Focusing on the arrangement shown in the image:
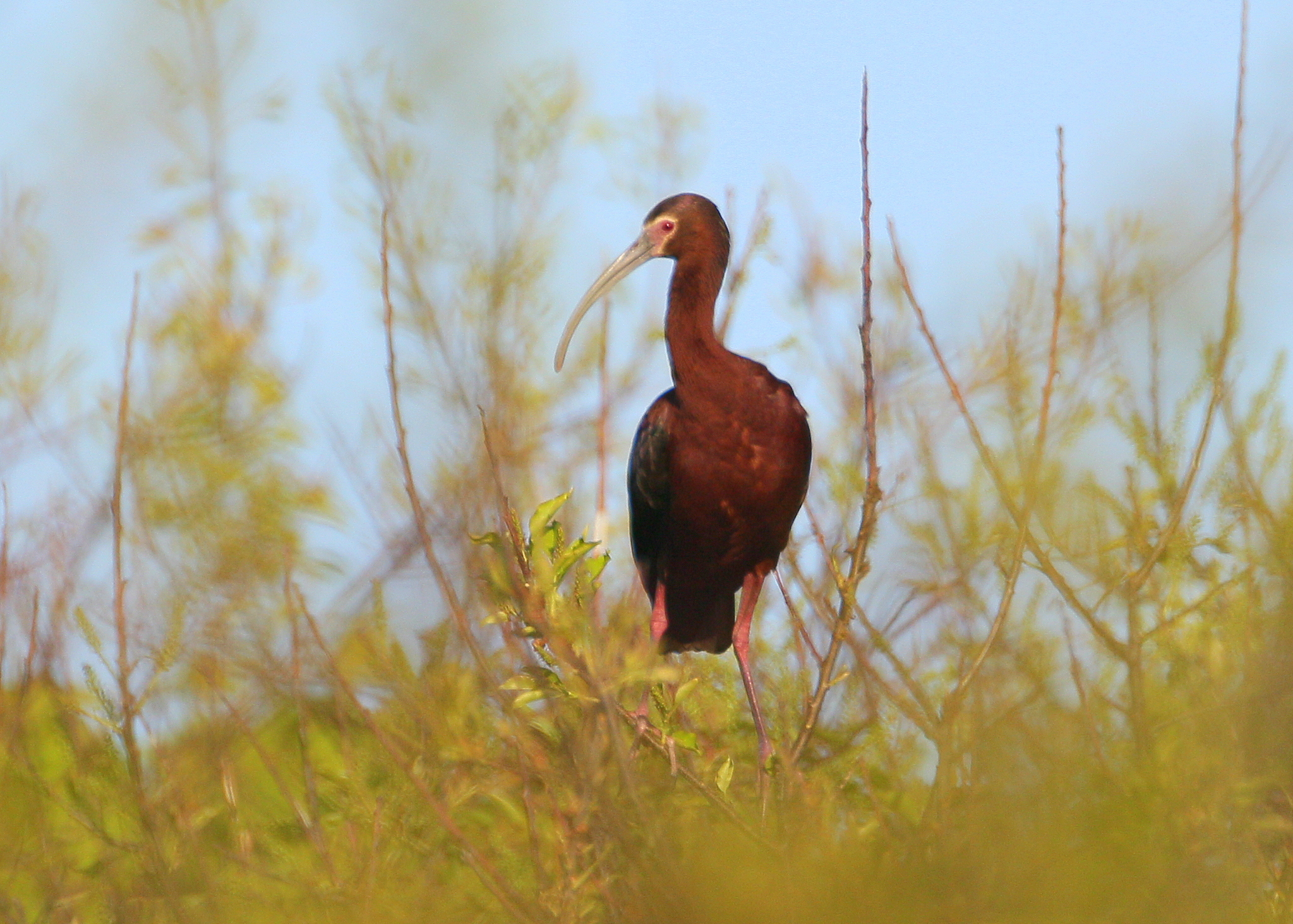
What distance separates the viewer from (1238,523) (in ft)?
9.45

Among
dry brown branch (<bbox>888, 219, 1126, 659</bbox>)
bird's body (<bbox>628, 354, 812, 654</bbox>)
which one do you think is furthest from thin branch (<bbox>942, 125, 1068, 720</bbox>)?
bird's body (<bbox>628, 354, 812, 654</bbox>)

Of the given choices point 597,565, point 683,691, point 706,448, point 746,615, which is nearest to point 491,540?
point 597,565

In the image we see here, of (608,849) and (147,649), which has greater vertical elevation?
(147,649)

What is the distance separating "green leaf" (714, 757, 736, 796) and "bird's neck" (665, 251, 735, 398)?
1.72 meters

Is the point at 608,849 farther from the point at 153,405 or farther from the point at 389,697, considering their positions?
the point at 153,405

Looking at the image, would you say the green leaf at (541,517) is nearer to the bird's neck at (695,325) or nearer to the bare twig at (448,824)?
the bare twig at (448,824)

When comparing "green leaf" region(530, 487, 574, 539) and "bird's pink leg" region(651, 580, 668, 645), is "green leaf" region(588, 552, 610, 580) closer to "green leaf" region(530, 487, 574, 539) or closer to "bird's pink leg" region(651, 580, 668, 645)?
"green leaf" region(530, 487, 574, 539)

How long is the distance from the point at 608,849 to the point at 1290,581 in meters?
1.14

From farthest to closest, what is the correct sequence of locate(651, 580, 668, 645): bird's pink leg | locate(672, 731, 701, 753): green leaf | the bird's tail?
1. the bird's tail
2. locate(651, 580, 668, 645): bird's pink leg
3. locate(672, 731, 701, 753): green leaf

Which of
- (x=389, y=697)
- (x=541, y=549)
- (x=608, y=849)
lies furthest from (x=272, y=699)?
(x=608, y=849)

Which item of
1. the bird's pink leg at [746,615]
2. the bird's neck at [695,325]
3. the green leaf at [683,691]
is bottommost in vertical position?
the green leaf at [683,691]

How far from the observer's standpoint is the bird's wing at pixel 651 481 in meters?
5.12

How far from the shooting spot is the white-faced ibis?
500cm

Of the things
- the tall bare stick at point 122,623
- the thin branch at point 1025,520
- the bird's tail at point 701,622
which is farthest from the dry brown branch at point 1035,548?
the bird's tail at point 701,622
